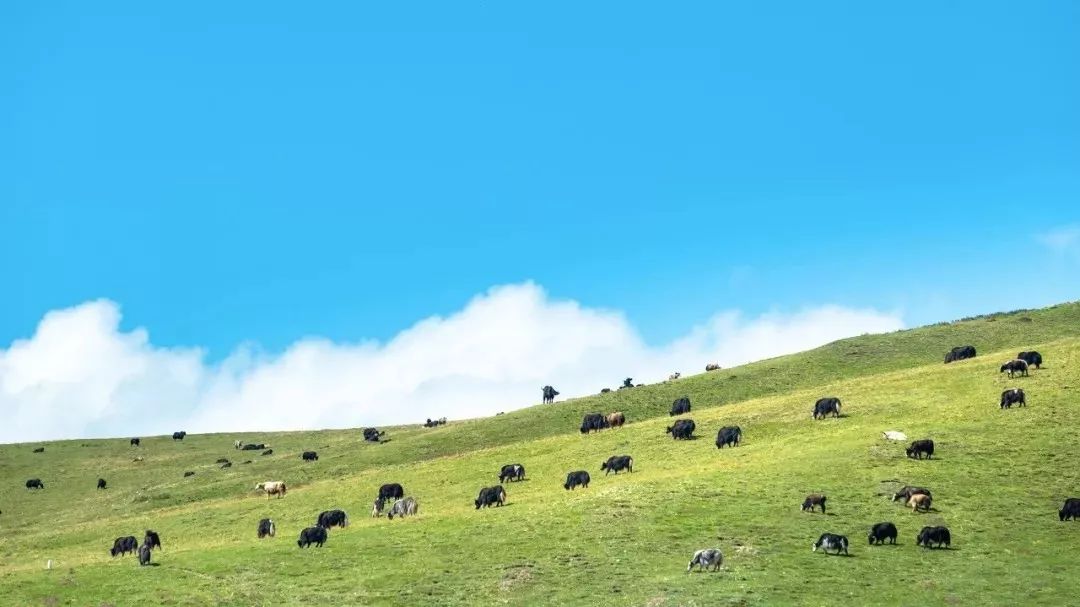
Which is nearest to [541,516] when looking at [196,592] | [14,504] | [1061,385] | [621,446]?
[196,592]

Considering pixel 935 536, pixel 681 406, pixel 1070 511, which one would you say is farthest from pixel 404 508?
pixel 681 406

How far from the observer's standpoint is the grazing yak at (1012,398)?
59.8 m

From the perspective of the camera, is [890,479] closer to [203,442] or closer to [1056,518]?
[1056,518]

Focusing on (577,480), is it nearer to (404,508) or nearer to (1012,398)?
(404,508)

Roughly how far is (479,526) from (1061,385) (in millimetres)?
40500

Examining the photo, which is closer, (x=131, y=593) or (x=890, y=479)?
(x=131, y=593)

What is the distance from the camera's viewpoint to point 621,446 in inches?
2672

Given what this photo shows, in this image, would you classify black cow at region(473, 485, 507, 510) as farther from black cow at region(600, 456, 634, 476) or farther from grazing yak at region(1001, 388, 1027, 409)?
grazing yak at region(1001, 388, 1027, 409)

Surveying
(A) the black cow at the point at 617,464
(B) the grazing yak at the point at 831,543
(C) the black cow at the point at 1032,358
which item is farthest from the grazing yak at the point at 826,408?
(B) the grazing yak at the point at 831,543

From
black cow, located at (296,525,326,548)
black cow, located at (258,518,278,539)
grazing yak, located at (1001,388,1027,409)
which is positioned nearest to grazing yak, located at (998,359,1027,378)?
grazing yak, located at (1001,388,1027,409)

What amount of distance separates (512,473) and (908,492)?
1006 inches

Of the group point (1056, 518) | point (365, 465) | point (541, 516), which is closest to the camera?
point (1056, 518)

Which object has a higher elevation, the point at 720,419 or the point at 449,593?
the point at 720,419

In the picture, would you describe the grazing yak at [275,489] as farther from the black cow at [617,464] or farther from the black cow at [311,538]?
the black cow at [311,538]
